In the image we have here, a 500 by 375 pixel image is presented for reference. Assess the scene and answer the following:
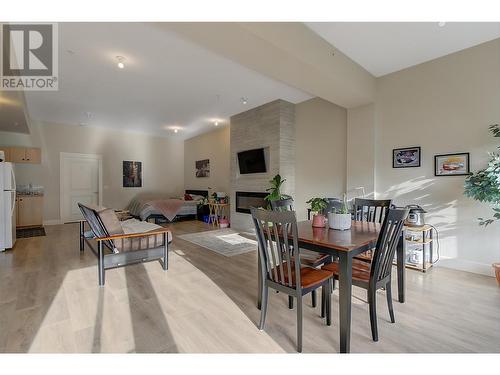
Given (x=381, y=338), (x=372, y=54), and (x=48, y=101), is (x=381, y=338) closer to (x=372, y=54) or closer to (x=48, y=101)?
(x=372, y=54)

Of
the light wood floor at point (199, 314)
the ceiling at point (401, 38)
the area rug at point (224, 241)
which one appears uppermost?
the ceiling at point (401, 38)

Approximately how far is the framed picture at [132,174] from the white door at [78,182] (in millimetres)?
712

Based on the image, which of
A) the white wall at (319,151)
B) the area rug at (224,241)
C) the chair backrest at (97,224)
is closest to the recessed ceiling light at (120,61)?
the chair backrest at (97,224)

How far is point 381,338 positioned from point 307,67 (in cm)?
281

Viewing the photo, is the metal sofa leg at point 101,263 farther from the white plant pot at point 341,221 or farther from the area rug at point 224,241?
the white plant pot at point 341,221

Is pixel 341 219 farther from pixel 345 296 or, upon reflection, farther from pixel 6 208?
pixel 6 208

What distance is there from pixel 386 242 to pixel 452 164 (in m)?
2.42

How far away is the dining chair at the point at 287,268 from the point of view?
5.48ft

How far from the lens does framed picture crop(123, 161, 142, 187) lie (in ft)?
26.0

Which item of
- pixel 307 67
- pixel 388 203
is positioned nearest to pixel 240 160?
pixel 307 67

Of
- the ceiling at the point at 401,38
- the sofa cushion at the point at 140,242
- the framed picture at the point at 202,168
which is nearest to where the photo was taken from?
the ceiling at the point at 401,38

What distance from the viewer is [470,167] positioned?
3.13 metres

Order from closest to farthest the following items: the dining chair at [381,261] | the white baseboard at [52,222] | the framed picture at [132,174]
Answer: the dining chair at [381,261] < the white baseboard at [52,222] < the framed picture at [132,174]
